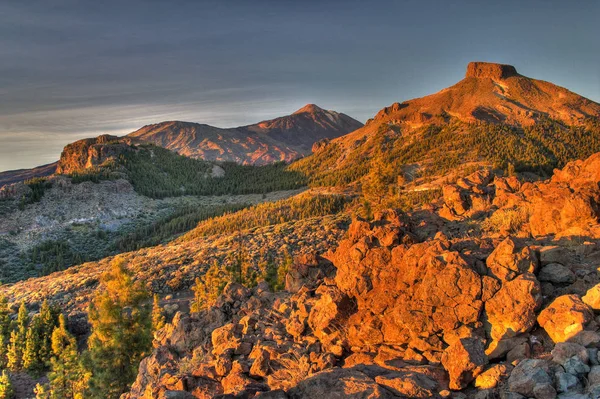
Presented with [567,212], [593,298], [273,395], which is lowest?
[273,395]

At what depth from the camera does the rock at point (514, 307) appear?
12055 millimetres

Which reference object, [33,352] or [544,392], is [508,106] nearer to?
[33,352]

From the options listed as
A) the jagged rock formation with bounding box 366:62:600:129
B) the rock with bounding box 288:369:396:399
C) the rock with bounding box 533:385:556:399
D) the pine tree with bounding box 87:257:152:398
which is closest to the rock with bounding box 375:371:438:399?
the rock with bounding box 288:369:396:399

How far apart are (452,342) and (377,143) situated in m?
158

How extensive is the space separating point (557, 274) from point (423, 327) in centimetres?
471

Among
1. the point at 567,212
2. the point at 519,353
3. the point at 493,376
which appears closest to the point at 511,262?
the point at 519,353

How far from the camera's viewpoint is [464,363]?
1092 cm

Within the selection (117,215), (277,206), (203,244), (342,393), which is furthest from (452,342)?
(117,215)

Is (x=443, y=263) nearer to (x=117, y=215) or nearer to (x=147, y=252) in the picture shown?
(x=147, y=252)

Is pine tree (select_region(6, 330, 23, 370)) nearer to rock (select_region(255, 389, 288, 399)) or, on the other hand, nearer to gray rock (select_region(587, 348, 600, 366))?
rock (select_region(255, 389, 288, 399))

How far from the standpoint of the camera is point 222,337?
17.8 metres

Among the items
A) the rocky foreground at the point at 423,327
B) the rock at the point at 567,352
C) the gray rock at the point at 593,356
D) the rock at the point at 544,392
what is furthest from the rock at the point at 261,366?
the gray rock at the point at 593,356

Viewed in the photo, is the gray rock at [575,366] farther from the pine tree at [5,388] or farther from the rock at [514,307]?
the pine tree at [5,388]

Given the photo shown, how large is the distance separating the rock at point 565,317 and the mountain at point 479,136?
63.6 meters
